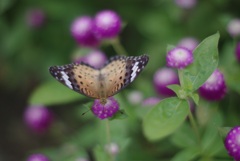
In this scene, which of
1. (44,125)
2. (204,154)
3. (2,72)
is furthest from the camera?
(2,72)

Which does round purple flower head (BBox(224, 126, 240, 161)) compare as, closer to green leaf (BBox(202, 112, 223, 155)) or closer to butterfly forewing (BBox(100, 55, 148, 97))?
green leaf (BBox(202, 112, 223, 155))

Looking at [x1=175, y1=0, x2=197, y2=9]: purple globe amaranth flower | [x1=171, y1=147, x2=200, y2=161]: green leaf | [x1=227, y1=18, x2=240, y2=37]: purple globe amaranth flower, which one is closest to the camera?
[x1=171, y1=147, x2=200, y2=161]: green leaf

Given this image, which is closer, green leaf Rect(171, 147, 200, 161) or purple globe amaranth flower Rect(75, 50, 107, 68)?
green leaf Rect(171, 147, 200, 161)

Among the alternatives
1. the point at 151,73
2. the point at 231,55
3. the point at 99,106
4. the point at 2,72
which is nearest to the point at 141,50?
the point at 151,73

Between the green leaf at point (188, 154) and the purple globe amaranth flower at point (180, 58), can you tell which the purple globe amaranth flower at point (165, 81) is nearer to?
the green leaf at point (188, 154)

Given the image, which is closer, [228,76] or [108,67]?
[108,67]

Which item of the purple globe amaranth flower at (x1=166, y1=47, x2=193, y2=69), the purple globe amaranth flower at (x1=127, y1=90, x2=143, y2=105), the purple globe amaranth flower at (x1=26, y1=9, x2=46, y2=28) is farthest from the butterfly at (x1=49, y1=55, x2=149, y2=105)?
the purple globe amaranth flower at (x1=26, y1=9, x2=46, y2=28)

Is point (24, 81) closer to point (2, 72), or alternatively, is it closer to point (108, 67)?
point (2, 72)
